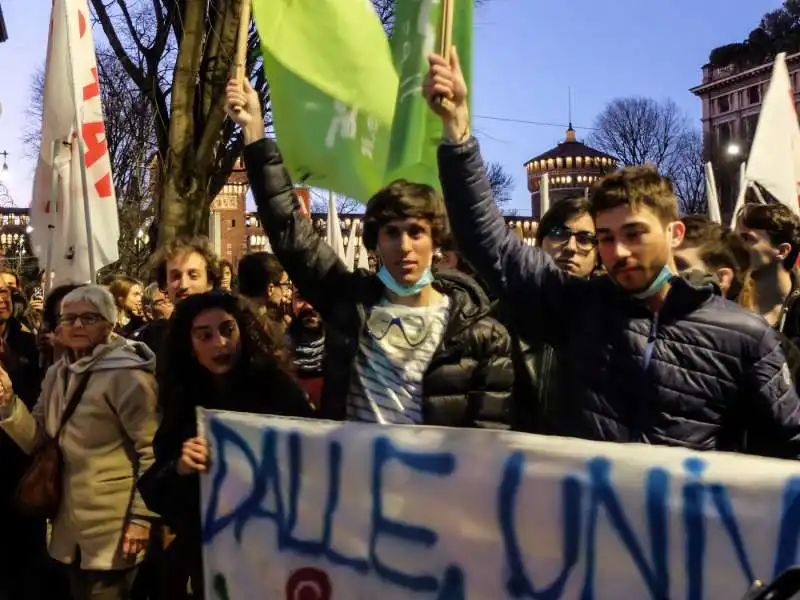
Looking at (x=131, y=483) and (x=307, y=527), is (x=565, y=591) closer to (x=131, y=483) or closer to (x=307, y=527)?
(x=307, y=527)

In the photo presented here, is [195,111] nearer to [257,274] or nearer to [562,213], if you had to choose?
[257,274]

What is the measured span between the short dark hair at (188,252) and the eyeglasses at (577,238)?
5.70 ft

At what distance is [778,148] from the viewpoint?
581 cm

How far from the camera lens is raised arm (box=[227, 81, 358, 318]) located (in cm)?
292

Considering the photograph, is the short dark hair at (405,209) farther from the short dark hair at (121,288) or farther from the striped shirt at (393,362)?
the short dark hair at (121,288)

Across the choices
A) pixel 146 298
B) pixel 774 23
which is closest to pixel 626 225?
pixel 146 298

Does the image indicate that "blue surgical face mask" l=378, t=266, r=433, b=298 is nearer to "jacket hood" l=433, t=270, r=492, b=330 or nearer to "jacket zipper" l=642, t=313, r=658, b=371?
→ "jacket hood" l=433, t=270, r=492, b=330

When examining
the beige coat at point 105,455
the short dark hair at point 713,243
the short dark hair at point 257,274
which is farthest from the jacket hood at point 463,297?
the short dark hair at point 257,274

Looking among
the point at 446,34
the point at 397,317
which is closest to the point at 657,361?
the point at 397,317

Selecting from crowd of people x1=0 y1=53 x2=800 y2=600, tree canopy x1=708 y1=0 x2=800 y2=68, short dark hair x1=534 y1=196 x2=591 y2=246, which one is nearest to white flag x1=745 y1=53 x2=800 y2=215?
crowd of people x1=0 y1=53 x2=800 y2=600

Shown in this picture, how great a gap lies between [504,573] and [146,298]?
14.5 ft

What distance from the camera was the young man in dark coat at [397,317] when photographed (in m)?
2.73

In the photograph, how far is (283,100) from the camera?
3.58 m

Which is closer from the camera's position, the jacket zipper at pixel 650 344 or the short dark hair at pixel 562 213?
the jacket zipper at pixel 650 344
